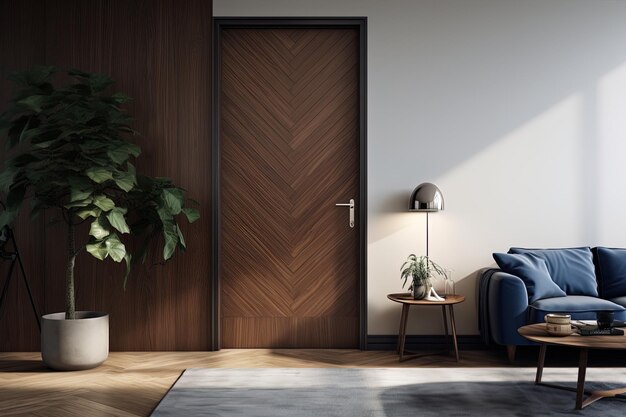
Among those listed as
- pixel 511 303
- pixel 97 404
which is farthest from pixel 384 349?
pixel 97 404

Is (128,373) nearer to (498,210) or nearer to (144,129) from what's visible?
(144,129)

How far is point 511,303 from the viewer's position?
424 centimetres

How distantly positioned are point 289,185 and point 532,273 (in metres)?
1.92

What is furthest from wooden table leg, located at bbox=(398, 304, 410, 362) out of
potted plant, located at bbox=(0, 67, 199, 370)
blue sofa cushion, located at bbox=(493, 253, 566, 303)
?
potted plant, located at bbox=(0, 67, 199, 370)

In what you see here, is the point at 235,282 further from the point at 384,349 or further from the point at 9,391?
the point at 9,391

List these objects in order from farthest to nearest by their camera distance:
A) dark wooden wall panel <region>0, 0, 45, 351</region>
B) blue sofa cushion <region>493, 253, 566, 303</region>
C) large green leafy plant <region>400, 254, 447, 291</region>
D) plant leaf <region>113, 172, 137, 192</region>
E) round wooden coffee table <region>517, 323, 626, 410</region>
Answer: dark wooden wall panel <region>0, 0, 45, 351</region>, large green leafy plant <region>400, 254, 447, 291</region>, blue sofa cushion <region>493, 253, 566, 303</region>, plant leaf <region>113, 172, 137, 192</region>, round wooden coffee table <region>517, 323, 626, 410</region>

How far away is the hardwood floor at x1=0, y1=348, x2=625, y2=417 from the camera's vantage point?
341 cm

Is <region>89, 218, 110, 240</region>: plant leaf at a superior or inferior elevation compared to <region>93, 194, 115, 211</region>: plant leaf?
inferior

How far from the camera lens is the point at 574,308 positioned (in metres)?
4.18

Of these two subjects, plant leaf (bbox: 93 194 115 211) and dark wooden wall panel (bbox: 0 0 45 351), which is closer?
plant leaf (bbox: 93 194 115 211)

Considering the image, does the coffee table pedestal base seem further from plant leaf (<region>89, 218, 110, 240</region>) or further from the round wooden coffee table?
plant leaf (<region>89, 218, 110, 240</region>)

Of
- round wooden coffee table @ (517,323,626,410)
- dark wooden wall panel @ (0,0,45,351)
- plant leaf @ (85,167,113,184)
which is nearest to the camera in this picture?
round wooden coffee table @ (517,323,626,410)

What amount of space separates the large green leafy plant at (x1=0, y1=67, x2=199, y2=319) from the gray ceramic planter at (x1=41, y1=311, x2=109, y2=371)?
150 mm

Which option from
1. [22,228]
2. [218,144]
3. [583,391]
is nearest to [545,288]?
[583,391]
